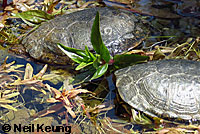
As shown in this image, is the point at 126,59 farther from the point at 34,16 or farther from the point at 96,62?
the point at 34,16

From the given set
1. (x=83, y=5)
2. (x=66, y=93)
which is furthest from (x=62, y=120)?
(x=83, y=5)

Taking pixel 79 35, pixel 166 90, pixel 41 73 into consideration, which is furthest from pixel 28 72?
pixel 166 90

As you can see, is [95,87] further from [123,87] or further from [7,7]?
[7,7]

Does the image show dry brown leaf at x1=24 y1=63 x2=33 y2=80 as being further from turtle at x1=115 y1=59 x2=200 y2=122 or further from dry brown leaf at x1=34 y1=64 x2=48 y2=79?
turtle at x1=115 y1=59 x2=200 y2=122

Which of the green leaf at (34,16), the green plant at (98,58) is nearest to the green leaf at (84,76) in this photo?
the green plant at (98,58)

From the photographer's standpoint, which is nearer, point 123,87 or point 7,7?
point 123,87
